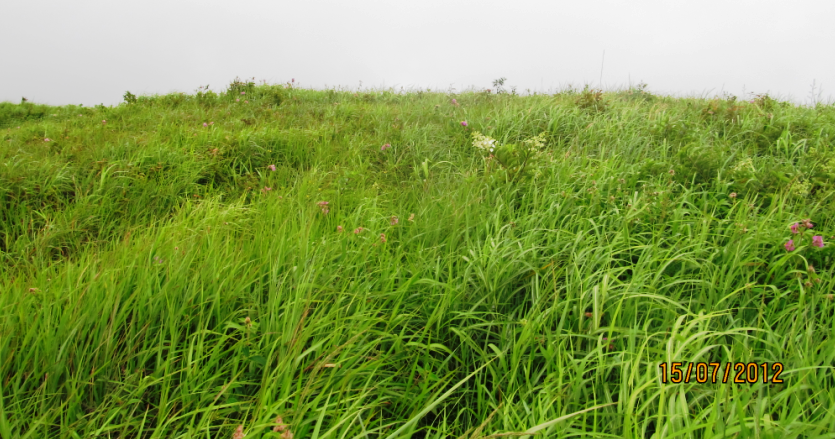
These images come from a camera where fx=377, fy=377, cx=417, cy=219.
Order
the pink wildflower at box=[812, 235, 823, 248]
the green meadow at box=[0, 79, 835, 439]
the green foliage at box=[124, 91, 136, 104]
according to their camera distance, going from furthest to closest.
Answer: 1. the green foliage at box=[124, 91, 136, 104]
2. the pink wildflower at box=[812, 235, 823, 248]
3. the green meadow at box=[0, 79, 835, 439]

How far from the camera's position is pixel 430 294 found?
1.92 m

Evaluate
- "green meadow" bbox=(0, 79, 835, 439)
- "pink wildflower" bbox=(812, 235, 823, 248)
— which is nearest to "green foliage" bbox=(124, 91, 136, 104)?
"green meadow" bbox=(0, 79, 835, 439)

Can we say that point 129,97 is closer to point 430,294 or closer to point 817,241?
point 430,294

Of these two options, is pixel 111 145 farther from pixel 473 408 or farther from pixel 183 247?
pixel 473 408

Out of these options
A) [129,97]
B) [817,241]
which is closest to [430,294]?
[817,241]

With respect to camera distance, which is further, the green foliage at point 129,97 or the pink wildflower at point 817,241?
Result: the green foliage at point 129,97

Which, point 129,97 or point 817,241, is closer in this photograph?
point 817,241

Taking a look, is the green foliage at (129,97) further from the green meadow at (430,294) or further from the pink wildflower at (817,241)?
the pink wildflower at (817,241)

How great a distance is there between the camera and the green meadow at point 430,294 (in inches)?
50.8

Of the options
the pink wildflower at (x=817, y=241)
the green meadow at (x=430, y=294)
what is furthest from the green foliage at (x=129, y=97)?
the pink wildflower at (x=817, y=241)

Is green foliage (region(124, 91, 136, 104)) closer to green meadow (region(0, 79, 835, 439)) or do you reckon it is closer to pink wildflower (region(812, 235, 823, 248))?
green meadow (region(0, 79, 835, 439))

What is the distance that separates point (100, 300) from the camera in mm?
1526

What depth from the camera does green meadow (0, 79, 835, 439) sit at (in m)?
1.29

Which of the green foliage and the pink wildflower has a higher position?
the green foliage
